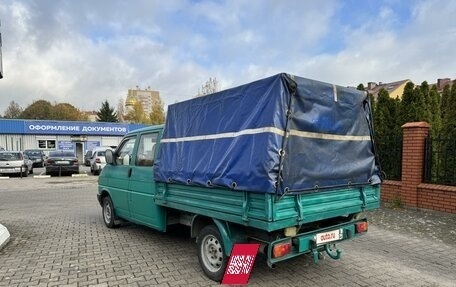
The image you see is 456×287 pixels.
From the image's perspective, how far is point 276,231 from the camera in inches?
153

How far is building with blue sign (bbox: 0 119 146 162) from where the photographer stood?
1416 inches

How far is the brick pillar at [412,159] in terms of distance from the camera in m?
8.08

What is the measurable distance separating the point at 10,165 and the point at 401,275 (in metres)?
21.7

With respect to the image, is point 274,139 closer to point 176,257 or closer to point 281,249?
Answer: point 281,249

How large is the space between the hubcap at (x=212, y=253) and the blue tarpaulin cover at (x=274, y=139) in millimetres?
739

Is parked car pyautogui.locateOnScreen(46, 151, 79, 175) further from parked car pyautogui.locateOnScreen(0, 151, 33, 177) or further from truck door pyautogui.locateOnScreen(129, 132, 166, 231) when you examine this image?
truck door pyautogui.locateOnScreen(129, 132, 166, 231)

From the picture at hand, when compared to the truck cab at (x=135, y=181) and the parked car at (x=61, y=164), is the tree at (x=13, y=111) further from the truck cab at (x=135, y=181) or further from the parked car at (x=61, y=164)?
the truck cab at (x=135, y=181)

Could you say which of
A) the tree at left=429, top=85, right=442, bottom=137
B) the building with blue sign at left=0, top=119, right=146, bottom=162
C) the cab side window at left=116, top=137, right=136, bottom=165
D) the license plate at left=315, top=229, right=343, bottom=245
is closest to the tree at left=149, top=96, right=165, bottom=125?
the building with blue sign at left=0, top=119, right=146, bottom=162

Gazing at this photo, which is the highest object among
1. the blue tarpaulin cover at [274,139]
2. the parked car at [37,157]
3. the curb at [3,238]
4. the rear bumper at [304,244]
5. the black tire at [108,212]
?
the blue tarpaulin cover at [274,139]

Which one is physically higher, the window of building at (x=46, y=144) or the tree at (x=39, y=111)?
the tree at (x=39, y=111)

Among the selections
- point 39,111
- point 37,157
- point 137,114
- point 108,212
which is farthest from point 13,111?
point 108,212

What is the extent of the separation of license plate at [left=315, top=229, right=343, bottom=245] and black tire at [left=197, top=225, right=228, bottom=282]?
110cm

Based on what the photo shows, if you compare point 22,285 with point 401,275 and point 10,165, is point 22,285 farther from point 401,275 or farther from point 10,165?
point 10,165

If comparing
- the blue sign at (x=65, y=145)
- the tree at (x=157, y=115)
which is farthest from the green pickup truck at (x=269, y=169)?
the tree at (x=157, y=115)
